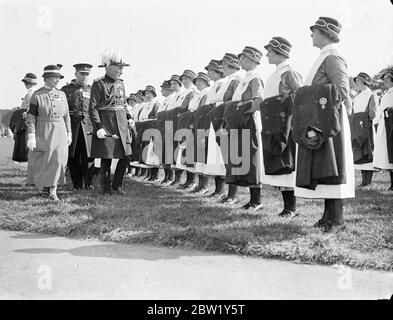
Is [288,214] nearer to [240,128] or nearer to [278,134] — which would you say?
[278,134]

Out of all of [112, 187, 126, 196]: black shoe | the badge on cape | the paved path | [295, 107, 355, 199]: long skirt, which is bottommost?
the paved path

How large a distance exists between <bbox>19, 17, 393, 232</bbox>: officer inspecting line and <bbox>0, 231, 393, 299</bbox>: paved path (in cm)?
142

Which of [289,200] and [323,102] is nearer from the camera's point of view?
[323,102]

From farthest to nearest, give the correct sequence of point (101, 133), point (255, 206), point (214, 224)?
point (101, 133) → point (255, 206) → point (214, 224)

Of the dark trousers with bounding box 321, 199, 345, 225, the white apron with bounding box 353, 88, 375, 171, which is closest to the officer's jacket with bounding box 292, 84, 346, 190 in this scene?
the dark trousers with bounding box 321, 199, 345, 225

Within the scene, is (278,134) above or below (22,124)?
below

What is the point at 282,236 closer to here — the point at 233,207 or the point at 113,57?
the point at 233,207

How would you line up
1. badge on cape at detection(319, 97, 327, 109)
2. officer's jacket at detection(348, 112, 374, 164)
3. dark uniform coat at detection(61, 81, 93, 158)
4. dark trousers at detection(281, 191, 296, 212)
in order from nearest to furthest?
badge on cape at detection(319, 97, 327, 109), dark trousers at detection(281, 191, 296, 212), dark uniform coat at detection(61, 81, 93, 158), officer's jacket at detection(348, 112, 374, 164)

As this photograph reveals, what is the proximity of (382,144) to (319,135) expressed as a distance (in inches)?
197

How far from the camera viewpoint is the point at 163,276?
3.92 metres

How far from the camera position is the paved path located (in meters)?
3.50

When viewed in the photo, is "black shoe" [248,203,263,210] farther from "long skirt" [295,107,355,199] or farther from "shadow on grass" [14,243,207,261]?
"shadow on grass" [14,243,207,261]

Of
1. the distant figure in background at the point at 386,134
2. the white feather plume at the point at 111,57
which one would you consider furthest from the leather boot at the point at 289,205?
the distant figure in background at the point at 386,134

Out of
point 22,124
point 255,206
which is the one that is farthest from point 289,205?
point 22,124
